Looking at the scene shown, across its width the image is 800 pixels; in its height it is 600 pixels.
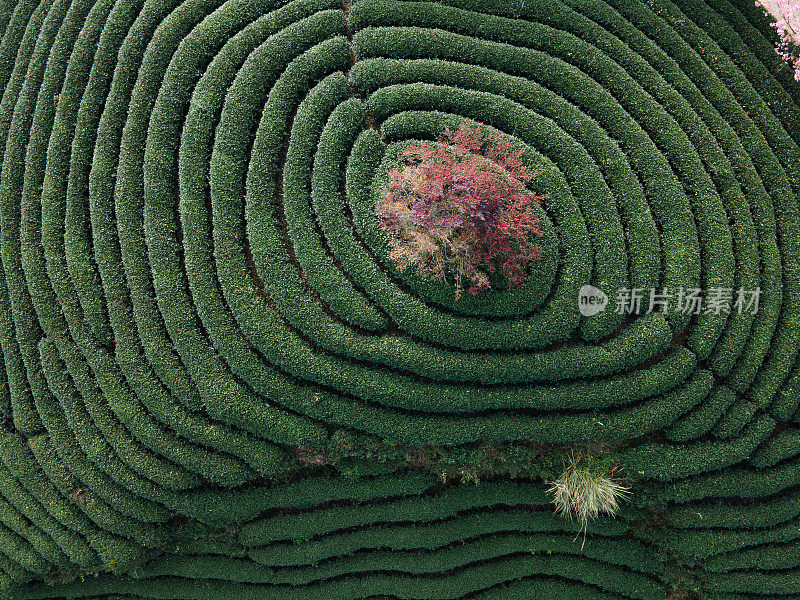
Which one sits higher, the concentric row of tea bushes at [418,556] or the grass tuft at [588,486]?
the grass tuft at [588,486]

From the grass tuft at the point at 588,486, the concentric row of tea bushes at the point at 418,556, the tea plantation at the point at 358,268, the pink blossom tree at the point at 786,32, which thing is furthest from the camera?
the concentric row of tea bushes at the point at 418,556

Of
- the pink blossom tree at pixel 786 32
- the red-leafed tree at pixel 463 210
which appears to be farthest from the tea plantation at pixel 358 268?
the red-leafed tree at pixel 463 210

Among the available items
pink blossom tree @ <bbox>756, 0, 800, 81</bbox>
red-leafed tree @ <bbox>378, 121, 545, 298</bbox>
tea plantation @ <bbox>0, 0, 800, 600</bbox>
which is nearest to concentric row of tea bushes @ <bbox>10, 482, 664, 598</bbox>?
tea plantation @ <bbox>0, 0, 800, 600</bbox>

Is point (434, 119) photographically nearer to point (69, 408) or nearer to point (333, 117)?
point (333, 117)

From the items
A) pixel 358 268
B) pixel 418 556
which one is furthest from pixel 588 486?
pixel 358 268

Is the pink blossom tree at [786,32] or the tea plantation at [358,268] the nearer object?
the tea plantation at [358,268]

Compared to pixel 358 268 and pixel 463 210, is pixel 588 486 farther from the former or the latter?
pixel 358 268

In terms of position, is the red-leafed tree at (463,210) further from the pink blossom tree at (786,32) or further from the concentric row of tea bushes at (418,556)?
the pink blossom tree at (786,32)

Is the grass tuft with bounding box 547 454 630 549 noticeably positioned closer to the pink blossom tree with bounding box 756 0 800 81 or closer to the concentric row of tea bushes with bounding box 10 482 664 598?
the concentric row of tea bushes with bounding box 10 482 664 598

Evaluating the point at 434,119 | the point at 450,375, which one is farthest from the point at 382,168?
the point at 450,375
